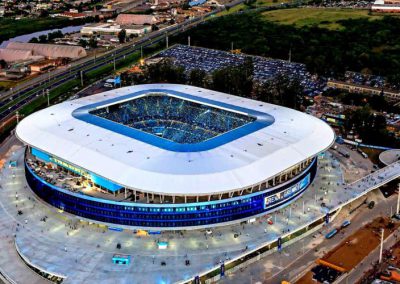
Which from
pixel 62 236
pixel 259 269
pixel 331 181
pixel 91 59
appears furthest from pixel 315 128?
pixel 91 59

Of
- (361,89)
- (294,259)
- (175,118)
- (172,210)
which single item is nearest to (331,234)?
(294,259)

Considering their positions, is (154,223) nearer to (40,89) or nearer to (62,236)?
(62,236)

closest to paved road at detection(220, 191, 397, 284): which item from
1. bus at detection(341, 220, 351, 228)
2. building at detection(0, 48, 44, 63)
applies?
bus at detection(341, 220, 351, 228)

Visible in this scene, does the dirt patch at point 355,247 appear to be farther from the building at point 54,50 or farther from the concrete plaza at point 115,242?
the building at point 54,50

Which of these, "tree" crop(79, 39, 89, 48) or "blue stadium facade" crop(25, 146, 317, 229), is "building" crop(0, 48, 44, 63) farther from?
"blue stadium facade" crop(25, 146, 317, 229)

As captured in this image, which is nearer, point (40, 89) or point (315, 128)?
point (315, 128)

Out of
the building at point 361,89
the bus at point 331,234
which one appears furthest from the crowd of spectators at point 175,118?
the building at point 361,89
